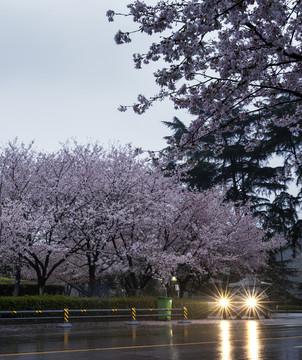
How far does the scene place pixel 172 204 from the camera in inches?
1142

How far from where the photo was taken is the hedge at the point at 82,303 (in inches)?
822

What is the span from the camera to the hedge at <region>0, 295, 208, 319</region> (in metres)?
20.9

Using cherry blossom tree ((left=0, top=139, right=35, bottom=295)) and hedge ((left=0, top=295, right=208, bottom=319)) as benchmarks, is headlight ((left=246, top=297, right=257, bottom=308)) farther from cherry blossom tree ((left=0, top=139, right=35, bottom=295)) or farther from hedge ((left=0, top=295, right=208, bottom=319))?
cherry blossom tree ((left=0, top=139, right=35, bottom=295))

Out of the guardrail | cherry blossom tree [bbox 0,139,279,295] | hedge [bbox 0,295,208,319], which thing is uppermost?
cherry blossom tree [bbox 0,139,279,295]

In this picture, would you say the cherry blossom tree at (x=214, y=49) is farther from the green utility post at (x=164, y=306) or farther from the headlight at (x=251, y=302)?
the headlight at (x=251, y=302)

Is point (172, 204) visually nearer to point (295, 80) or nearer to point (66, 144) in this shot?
point (66, 144)

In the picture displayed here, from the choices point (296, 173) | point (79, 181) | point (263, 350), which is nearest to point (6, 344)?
point (263, 350)

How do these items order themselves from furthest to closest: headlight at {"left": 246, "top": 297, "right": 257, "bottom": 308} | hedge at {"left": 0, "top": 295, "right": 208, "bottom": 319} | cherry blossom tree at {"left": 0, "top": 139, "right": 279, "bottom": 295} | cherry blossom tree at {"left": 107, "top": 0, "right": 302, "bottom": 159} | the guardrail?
headlight at {"left": 246, "top": 297, "right": 257, "bottom": 308}
cherry blossom tree at {"left": 0, "top": 139, "right": 279, "bottom": 295}
hedge at {"left": 0, "top": 295, "right": 208, "bottom": 319}
the guardrail
cherry blossom tree at {"left": 107, "top": 0, "right": 302, "bottom": 159}

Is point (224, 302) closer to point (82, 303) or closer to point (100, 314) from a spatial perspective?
point (100, 314)

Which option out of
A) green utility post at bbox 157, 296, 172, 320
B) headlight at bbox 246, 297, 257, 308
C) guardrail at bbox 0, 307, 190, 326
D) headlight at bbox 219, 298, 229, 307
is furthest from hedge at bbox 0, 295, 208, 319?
headlight at bbox 246, 297, 257, 308

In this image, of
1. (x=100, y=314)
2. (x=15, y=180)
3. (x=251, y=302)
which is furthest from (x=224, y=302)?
(x=15, y=180)

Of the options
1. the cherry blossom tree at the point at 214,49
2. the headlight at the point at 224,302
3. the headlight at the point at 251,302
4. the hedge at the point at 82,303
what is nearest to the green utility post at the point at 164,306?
the hedge at the point at 82,303

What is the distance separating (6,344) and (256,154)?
32.1 meters

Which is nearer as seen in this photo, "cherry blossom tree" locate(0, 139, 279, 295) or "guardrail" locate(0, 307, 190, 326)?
"guardrail" locate(0, 307, 190, 326)
